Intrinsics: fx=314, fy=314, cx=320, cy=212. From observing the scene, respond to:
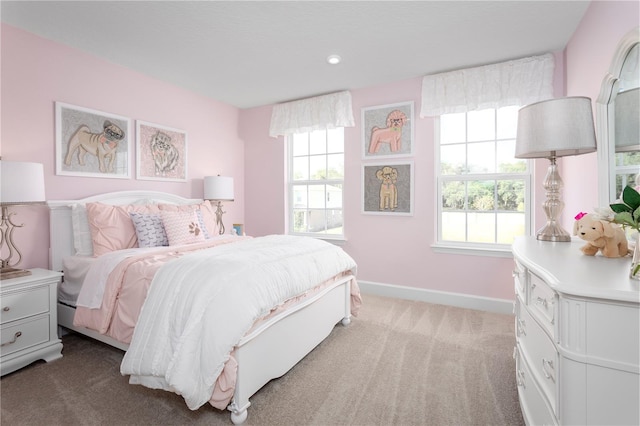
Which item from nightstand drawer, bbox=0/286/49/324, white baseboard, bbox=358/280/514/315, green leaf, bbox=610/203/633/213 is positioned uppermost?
green leaf, bbox=610/203/633/213

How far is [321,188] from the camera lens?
4.32 metres

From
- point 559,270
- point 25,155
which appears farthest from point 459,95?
point 25,155

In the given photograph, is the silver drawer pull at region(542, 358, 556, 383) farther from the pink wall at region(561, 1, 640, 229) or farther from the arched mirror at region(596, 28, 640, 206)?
the pink wall at region(561, 1, 640, 229)

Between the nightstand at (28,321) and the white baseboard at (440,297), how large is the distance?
9.74 feet

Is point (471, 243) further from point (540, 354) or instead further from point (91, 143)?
point (91, 143)

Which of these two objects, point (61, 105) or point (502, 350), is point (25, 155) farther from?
point (502, 350)

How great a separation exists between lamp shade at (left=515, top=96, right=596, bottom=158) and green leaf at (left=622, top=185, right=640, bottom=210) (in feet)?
1.90

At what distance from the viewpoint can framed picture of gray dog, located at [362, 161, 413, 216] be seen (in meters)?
3.66

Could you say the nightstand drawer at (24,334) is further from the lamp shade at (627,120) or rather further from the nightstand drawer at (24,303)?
the lamp shade at (627,120)

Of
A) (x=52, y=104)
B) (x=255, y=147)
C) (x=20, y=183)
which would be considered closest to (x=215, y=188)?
(x=255, y=147)

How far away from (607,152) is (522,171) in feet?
4.74

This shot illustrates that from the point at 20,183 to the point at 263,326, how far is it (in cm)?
205

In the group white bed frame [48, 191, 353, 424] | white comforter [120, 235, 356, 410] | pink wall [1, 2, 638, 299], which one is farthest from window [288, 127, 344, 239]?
white comforter [120, 235, 356, 410]

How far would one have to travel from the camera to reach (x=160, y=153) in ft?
11.9
